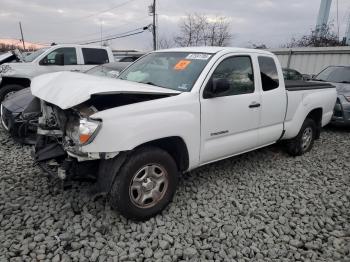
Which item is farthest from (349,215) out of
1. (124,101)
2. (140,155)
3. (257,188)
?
→ (124,101)

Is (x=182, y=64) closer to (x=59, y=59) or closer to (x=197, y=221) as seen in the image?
(x=197, y=221)

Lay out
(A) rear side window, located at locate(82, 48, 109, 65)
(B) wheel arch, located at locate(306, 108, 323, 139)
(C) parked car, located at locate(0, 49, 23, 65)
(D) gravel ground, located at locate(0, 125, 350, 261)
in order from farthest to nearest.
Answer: (A) rear side window, located at locate(82, 48, 109, 65) < (C) parked car, located at locate(0, 49, 23, 65) < (B) wheel arch, located at locate(306, 108, 323, 139) < (D) gravel ground, located at locate(0, 125, 350, 261)

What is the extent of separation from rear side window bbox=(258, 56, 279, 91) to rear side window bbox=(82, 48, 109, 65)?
21.2ft

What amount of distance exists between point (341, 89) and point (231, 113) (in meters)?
5.29

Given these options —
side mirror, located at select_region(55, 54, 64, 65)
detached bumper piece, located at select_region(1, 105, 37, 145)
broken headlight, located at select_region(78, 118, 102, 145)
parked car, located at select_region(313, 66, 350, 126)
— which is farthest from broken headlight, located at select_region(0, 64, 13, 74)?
parked car, located at select_region(313, 66, 350, 126)

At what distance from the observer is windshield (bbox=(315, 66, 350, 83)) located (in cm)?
830

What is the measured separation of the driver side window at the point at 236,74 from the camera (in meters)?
3.81

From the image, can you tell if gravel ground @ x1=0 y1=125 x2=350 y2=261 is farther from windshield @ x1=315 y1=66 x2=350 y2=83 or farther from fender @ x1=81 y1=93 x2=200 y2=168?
windshield @ x1=315 y1=66 x2=350 y2=83

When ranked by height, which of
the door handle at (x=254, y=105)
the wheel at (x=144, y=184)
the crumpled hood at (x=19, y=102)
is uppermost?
the door handle at (x=254, y=105)

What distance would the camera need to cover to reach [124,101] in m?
3.11

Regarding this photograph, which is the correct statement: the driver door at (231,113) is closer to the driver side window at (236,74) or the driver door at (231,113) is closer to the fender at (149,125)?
the driver side window at (236,74)

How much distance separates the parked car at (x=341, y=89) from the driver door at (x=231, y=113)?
416 cm

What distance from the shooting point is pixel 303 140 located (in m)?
5.55

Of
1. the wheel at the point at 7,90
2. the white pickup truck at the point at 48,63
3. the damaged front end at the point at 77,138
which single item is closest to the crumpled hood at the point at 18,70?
the white pickup truck at the point at 48,63
